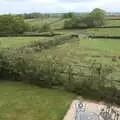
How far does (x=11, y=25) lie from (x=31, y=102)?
98.6 feet

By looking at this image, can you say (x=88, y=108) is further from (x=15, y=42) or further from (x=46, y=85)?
(x=15, y=42)

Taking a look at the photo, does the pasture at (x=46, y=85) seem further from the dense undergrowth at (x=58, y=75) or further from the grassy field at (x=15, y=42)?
the grassy field at (x=15, y=42)

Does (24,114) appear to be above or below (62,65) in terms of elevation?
below

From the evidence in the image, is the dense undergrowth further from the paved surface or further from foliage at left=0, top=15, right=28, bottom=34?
foliage at left=0, top=15, right=28, bottom=34

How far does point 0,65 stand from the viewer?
18.4 m

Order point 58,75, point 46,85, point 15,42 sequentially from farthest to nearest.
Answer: point 15,42
point 46,85
point 58,75

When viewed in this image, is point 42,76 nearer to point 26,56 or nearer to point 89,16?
point 26,56

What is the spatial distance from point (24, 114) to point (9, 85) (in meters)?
5.16

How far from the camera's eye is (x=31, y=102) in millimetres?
14477

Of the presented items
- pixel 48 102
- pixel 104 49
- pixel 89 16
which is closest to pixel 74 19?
pixel 89 16

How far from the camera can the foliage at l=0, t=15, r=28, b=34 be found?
4284cm

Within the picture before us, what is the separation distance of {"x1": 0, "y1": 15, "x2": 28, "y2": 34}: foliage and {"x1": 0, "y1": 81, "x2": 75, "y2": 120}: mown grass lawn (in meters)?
25.9

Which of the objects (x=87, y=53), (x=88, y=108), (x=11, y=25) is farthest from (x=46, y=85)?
(x=11, y=25)

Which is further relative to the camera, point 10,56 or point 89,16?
point 89,16
